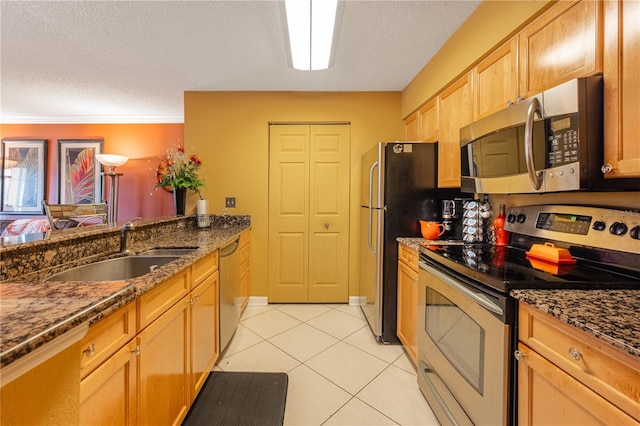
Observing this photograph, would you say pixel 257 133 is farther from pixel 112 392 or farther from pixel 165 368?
pixel 112 392

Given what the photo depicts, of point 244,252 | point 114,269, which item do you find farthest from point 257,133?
point 114,269

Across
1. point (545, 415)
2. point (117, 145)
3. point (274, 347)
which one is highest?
point (117, 145)

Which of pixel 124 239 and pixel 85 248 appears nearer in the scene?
pixel 85 248

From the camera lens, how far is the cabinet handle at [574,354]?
731 millimetres

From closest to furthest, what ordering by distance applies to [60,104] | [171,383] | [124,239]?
[171,383] < [124,239] < [60,104]

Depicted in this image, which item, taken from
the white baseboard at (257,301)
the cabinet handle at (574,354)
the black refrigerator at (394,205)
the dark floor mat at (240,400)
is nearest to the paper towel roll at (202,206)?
the white baseboard at (257,301)

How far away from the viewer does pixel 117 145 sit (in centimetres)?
435

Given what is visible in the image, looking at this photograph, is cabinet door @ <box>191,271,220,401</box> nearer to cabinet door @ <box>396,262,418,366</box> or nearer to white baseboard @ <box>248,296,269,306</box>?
white baseboard @ <box>248,296,269,306</box>

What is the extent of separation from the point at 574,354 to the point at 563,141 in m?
0.82

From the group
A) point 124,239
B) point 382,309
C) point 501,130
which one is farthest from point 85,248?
point 501,130

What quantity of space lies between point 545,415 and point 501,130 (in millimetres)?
1259

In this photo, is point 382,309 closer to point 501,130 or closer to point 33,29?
point 501,130

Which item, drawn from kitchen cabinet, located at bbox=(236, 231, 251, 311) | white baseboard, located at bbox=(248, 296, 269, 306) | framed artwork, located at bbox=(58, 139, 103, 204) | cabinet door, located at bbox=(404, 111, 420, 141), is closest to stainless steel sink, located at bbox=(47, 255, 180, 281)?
kitchen cabinet, located at bbox=(236, 231, 251, 311)

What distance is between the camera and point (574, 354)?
2.43 ft
